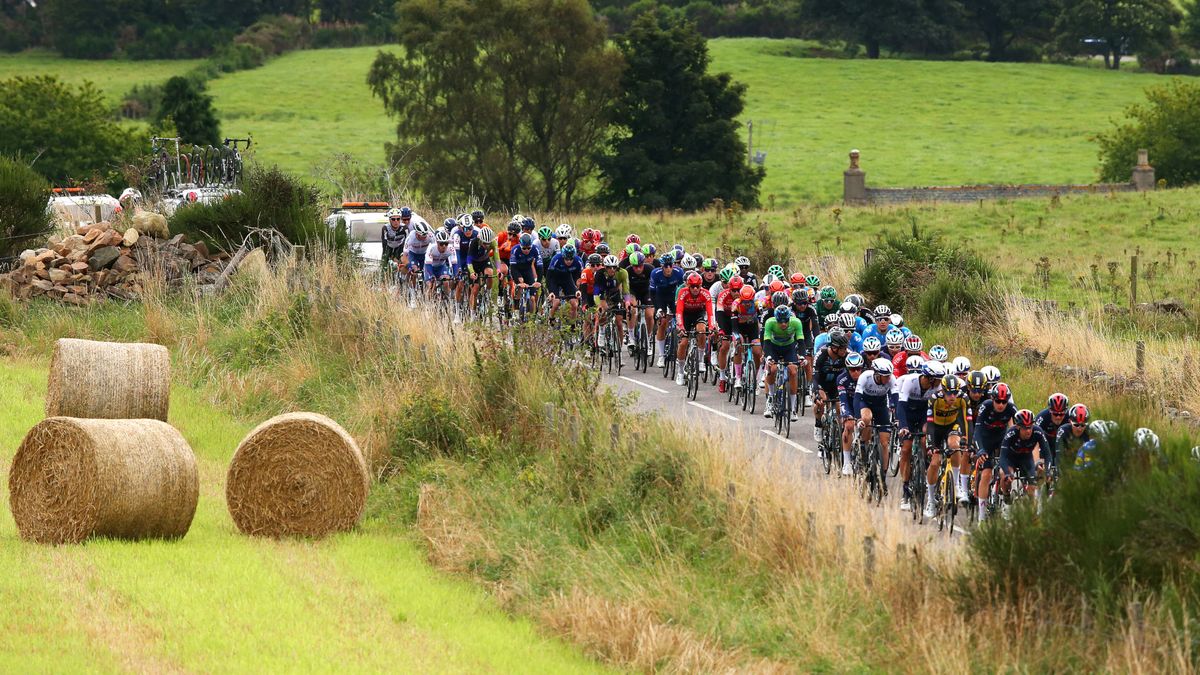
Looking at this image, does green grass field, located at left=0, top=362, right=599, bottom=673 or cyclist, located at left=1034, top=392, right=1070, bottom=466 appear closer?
green grass field, located at left=0, top=362, right=599, bottom=673

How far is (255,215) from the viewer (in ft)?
104

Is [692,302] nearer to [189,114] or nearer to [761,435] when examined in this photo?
[761,435]

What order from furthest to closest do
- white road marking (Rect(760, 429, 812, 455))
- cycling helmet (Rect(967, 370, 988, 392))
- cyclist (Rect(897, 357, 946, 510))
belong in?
white road marking (Rect(760, 429, 812, 455)) < cyclist (Rect(897, 357, 946, 510)) < cycling helmet (Rect(967, 370, 988, 392))

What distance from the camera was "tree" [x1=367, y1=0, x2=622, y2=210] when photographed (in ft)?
196

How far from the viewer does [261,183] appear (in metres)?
31.6

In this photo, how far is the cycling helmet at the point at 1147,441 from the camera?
40.4ft

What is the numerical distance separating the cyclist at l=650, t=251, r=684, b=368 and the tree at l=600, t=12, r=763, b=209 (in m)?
36.0

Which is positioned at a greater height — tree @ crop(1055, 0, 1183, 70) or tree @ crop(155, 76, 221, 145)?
tree @ crop(1055, 0, 1183, 70)

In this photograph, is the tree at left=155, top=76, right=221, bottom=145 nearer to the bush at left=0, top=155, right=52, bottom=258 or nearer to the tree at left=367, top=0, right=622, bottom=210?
the tree at left=367, top=0, right=622, bottom=210

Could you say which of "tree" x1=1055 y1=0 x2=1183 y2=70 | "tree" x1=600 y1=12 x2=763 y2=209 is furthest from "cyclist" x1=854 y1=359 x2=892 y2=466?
"tree" x1=1055 y1=0 x2=1183 y2=70

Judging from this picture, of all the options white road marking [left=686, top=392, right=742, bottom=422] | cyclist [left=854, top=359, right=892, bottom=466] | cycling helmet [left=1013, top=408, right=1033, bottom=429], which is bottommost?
white road marking [left=686, top=392, right=742, bottom=422]

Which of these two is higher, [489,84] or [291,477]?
[291,477]

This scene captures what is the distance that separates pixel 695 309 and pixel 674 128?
131 ft

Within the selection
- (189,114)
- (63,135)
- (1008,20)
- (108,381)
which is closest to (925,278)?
(108,381)
